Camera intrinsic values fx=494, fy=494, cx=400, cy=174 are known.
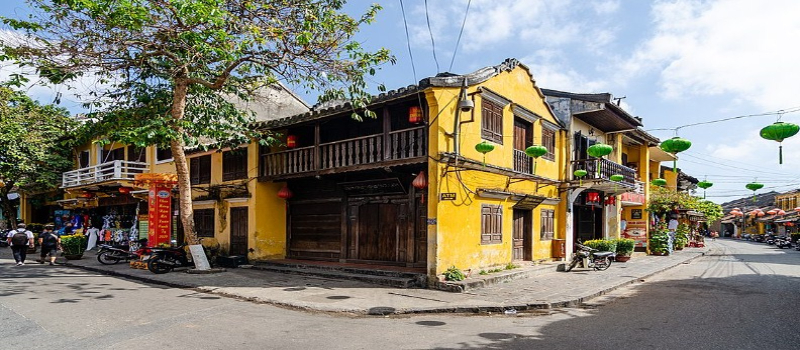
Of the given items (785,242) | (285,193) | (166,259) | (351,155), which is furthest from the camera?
(785,242)

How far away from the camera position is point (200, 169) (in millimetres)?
18562

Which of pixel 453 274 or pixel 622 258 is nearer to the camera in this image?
pixel 453 274

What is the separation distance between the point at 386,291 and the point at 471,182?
3.64 meters

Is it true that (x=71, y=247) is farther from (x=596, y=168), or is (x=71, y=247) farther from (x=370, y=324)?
(x=596, y=168)

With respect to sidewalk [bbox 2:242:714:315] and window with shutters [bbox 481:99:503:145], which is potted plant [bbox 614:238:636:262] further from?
window with shutters [bbox 481:99:503:145]

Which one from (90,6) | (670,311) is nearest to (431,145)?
(670,311)

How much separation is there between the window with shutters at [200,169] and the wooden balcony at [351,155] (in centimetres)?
323

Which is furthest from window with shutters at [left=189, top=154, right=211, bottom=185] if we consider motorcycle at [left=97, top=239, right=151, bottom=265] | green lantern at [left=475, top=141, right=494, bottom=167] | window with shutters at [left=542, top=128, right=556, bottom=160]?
window with shutters at [left=542, top=128, right=556, bottom=160]

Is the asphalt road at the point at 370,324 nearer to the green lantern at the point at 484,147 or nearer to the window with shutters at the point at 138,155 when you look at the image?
the green lantern at the point at 484,147

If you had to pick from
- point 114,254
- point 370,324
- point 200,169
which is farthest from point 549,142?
point 114,254

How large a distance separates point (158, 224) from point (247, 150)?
3.66 metres

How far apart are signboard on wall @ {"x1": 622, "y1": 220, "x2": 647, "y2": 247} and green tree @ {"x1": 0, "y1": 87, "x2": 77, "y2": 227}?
25759 mm

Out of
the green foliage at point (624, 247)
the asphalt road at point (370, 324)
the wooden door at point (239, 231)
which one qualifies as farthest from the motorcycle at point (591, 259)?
the wooden door at point (239, 231)

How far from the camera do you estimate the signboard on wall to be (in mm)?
23328
